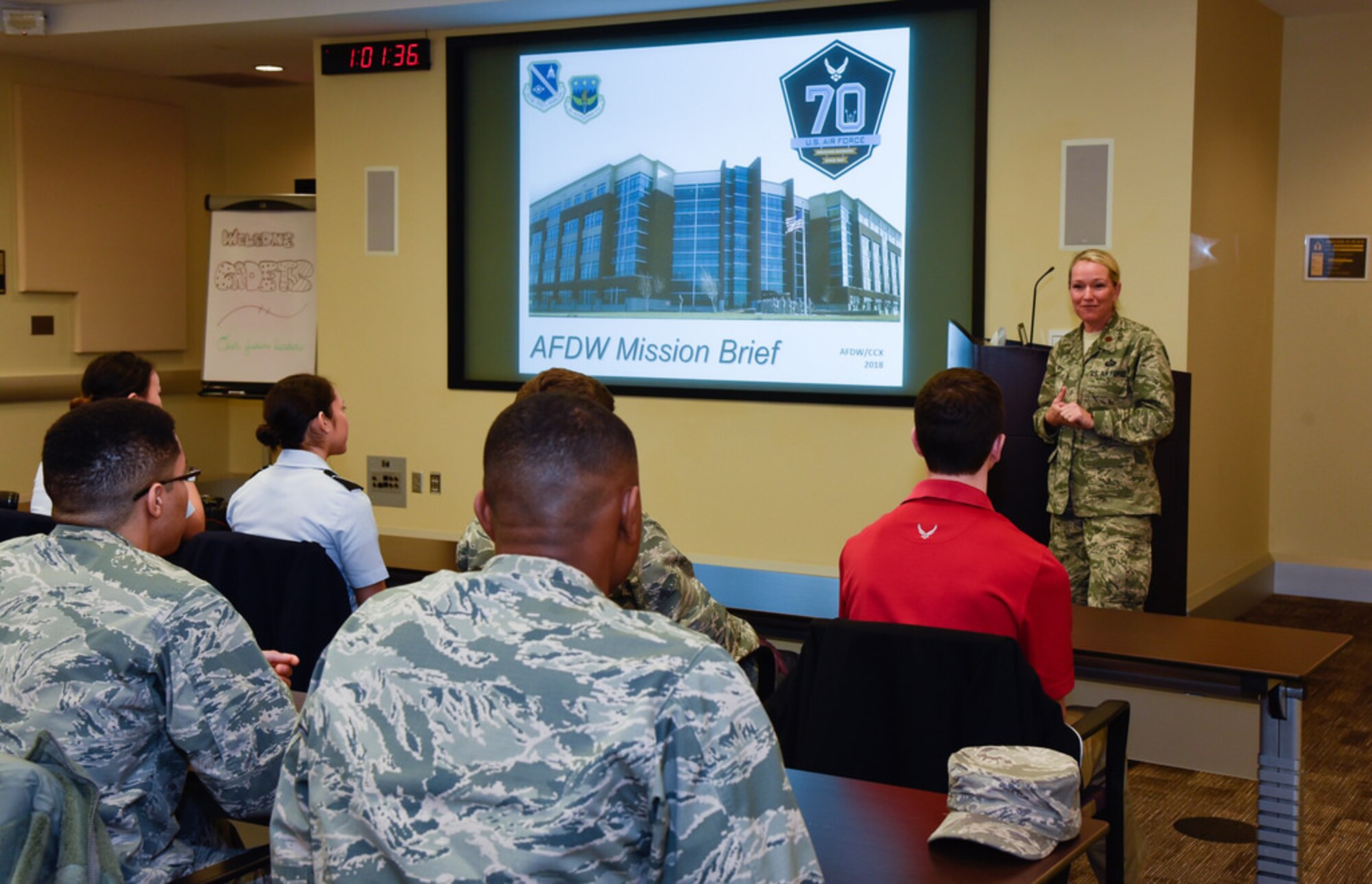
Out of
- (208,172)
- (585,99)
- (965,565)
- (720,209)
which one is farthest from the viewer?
(208,172)

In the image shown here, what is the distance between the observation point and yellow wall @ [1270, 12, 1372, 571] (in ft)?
21.4

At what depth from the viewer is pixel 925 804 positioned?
6.05ft

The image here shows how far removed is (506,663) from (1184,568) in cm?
419

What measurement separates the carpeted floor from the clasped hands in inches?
45.3

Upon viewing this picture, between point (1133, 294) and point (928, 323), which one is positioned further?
Result: point (928, 323)

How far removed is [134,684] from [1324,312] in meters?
6.32

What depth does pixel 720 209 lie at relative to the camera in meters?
6.09

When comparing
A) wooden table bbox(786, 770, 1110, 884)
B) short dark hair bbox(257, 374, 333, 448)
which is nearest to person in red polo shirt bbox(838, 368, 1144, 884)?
wooden table bbox(786, 770, 1110, 884)

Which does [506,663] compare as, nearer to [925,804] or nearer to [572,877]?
[572,877]

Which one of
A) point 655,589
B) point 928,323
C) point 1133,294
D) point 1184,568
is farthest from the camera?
point 928,323

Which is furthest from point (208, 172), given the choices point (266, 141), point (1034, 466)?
point (1034, 466)

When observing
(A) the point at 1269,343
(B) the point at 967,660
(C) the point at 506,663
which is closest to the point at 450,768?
(C) the point at 506,663

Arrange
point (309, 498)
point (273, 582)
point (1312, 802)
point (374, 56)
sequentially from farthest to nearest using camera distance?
point (374, 56), point (1312, 802), point (309, 498), point (273, 582)

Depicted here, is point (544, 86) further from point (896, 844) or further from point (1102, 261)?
point (896, 844)
